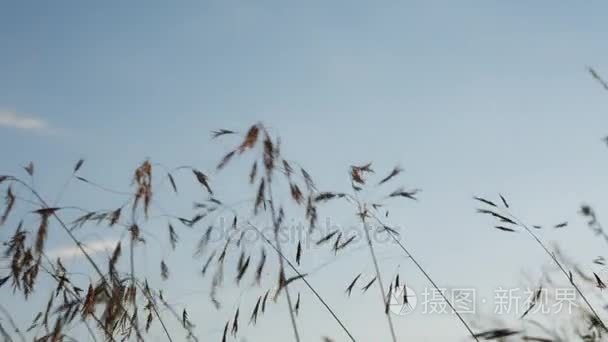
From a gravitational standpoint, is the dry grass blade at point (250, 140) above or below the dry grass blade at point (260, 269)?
above

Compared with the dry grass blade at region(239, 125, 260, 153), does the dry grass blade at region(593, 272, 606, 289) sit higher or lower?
lower

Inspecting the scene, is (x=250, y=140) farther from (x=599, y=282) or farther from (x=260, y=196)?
(x=599, y=282)

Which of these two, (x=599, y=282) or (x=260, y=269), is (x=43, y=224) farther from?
(x=599, y=282)

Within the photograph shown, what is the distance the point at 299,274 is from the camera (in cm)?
256

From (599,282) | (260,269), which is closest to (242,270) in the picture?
(260,269)

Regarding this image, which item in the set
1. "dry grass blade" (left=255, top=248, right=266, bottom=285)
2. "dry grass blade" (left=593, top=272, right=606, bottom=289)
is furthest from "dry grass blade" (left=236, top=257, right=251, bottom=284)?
"dry grass blade" (left=593, top=272, right=606, bottom=289)

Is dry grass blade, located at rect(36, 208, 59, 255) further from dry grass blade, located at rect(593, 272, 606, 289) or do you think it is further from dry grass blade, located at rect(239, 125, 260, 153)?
dry grass blade, located at rect(593, 272, 606, 289)

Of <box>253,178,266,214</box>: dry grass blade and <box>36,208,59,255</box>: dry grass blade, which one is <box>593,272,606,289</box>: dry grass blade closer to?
<box>253,178,266,214</box>: dry grass blade

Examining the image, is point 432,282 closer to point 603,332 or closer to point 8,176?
point 603,332

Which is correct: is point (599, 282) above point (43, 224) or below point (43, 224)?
below

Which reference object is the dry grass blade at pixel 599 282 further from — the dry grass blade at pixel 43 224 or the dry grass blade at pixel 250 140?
the dry grass blade at pixel 43 224

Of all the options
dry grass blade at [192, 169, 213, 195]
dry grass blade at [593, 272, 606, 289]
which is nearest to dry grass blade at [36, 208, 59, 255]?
dry grass blade at [192, 169, 213, 195]

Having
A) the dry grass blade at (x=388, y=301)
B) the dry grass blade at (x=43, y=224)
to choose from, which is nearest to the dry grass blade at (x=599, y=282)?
the dry grass blade at (x=388, y=301)

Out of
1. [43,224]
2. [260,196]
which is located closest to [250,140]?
[260,196]
